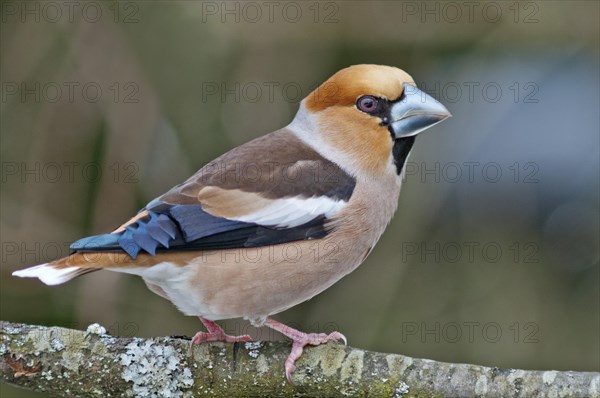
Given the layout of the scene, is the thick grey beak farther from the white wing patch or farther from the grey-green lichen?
the grey-green lichen

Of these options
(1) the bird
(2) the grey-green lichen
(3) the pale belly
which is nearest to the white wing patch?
(1) the bird

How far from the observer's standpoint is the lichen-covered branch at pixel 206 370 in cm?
361

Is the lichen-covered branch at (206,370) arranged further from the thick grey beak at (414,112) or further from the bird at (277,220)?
the thick grey beak at (414,112)

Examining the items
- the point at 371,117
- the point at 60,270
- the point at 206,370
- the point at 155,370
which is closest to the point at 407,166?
the point at 371,117

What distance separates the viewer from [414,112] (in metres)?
4.33

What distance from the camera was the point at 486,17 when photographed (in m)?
6.68

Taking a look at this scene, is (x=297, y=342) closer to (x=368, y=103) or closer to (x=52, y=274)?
(x=52, y=274)

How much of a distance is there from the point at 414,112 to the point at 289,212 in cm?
80

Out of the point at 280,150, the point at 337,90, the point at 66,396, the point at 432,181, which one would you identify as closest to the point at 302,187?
the point at 280,150

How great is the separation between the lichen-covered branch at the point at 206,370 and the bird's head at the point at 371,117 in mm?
1052

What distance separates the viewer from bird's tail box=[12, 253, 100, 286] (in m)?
3.85

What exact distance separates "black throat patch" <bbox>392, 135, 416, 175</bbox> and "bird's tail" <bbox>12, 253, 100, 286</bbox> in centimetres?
160

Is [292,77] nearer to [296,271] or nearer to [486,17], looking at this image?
[486,17]

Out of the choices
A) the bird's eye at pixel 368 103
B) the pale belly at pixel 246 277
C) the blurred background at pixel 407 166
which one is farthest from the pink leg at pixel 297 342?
the blurred background at pixel 407 166
